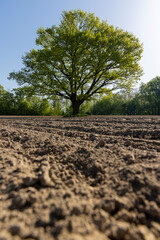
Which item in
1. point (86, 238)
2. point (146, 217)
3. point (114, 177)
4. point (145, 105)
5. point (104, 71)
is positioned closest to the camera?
point (86, 238)

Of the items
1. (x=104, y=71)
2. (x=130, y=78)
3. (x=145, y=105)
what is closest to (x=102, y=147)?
(x=104, y=71)

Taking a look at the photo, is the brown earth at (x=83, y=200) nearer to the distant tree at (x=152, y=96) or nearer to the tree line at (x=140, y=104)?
the tree line at (x=140, y=104)

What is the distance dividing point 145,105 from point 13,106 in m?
24.7

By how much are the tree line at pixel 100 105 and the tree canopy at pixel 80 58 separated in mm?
6421

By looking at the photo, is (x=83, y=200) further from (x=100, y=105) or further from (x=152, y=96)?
(x=100, y=105)

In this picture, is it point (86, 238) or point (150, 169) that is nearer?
point (86, 238)

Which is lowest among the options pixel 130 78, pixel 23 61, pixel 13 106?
pixel 13 106

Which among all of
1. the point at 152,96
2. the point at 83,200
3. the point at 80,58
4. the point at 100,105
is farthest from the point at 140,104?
the point at 83,200

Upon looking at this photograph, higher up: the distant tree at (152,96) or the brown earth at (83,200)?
the distant tree at (152,96)

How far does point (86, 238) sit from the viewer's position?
0.71 metres

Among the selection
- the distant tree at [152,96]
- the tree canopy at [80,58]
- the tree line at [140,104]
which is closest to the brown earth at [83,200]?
the tree canopy at [80,58]

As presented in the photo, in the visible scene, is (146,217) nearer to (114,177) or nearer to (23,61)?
(114,177)

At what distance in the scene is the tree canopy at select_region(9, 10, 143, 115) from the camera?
1137 cm

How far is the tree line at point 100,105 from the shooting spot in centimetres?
2097
